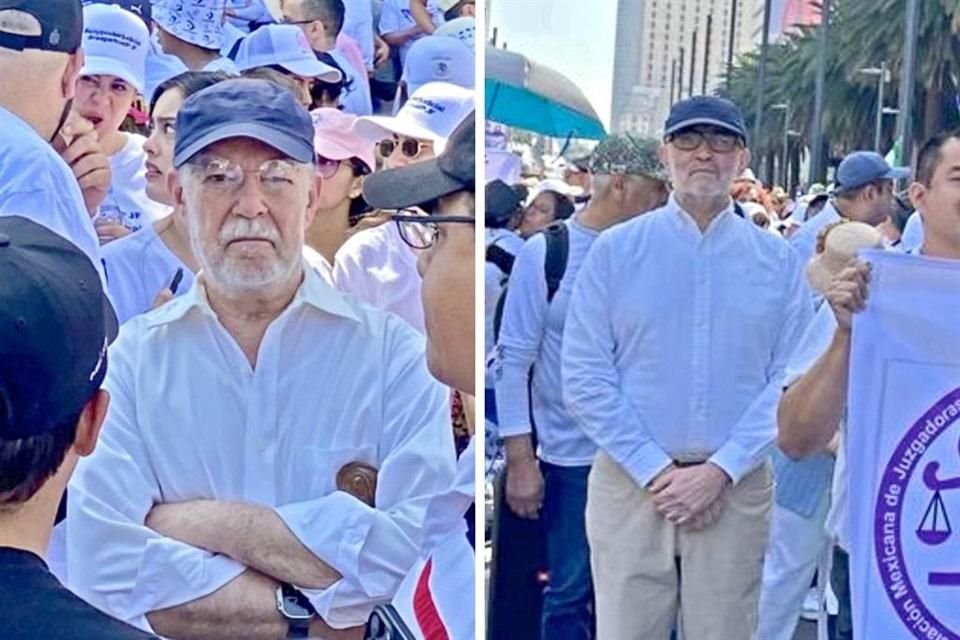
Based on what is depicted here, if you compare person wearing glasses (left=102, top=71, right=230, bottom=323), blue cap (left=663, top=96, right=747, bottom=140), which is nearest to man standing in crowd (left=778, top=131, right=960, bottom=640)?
blue cap (left=663, top=96, right=747, bottom=140)

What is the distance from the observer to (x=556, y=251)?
2.44 metres

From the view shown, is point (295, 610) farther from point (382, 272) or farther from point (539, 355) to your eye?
point (539, 355)

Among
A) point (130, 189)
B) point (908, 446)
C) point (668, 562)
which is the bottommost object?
point (668, 562)

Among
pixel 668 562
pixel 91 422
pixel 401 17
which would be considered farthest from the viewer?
pixel 668 562

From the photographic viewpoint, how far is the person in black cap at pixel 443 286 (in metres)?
2.12

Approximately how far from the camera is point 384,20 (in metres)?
2.11

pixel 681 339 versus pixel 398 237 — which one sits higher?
pixel 398 237

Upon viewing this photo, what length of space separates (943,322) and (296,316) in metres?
0.94

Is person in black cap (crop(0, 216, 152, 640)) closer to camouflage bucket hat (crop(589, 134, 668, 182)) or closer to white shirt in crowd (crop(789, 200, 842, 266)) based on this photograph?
camouflage bucket hat (crop(589, 134, 668, 182))

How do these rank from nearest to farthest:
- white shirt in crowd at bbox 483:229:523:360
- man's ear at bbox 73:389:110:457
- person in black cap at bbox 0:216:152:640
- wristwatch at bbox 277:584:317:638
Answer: person in black cap at bbox 0:216:152:640 → man's ear at bbox 73:389:110:457 → wristwatch at bbox 277:584:317:638 → white shirt in crowd at bbox 483:229:523:360

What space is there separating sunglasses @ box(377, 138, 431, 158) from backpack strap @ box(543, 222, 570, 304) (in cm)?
35

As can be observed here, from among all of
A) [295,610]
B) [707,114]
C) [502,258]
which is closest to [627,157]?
[707,114]

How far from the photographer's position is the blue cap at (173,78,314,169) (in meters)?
2.05

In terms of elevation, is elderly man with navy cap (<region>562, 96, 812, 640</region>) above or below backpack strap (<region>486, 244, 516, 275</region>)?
below
